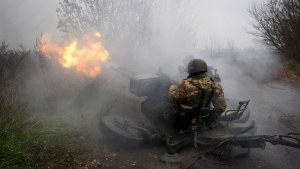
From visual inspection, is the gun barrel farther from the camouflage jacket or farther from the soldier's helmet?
Answer: the soldier's helmet

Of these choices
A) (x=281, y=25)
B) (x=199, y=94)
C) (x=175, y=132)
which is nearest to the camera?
(x=199, y=94)

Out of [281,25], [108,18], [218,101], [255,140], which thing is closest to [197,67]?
[218,101]

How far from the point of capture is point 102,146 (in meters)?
6.94

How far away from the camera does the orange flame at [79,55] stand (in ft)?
32.3

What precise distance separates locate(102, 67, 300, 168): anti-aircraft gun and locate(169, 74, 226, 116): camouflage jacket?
12.7 inches

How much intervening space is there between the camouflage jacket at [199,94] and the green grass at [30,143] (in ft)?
7.55

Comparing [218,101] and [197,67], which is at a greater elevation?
[197,67]

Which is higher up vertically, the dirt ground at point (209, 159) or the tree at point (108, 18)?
the tree at point (108, 18)

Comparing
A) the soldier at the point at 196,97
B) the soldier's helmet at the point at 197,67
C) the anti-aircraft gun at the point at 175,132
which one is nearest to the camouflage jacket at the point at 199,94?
the soldier at the point at 196,97

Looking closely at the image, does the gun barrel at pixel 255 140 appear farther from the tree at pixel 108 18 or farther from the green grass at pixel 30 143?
the tree at pixel 108 18

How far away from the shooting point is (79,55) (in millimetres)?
9820

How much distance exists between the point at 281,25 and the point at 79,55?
1261 cm

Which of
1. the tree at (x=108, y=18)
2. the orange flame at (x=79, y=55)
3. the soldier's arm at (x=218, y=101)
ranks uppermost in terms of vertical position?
the tree at (x=108, y=18)

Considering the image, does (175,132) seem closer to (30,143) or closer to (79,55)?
(30,143)
